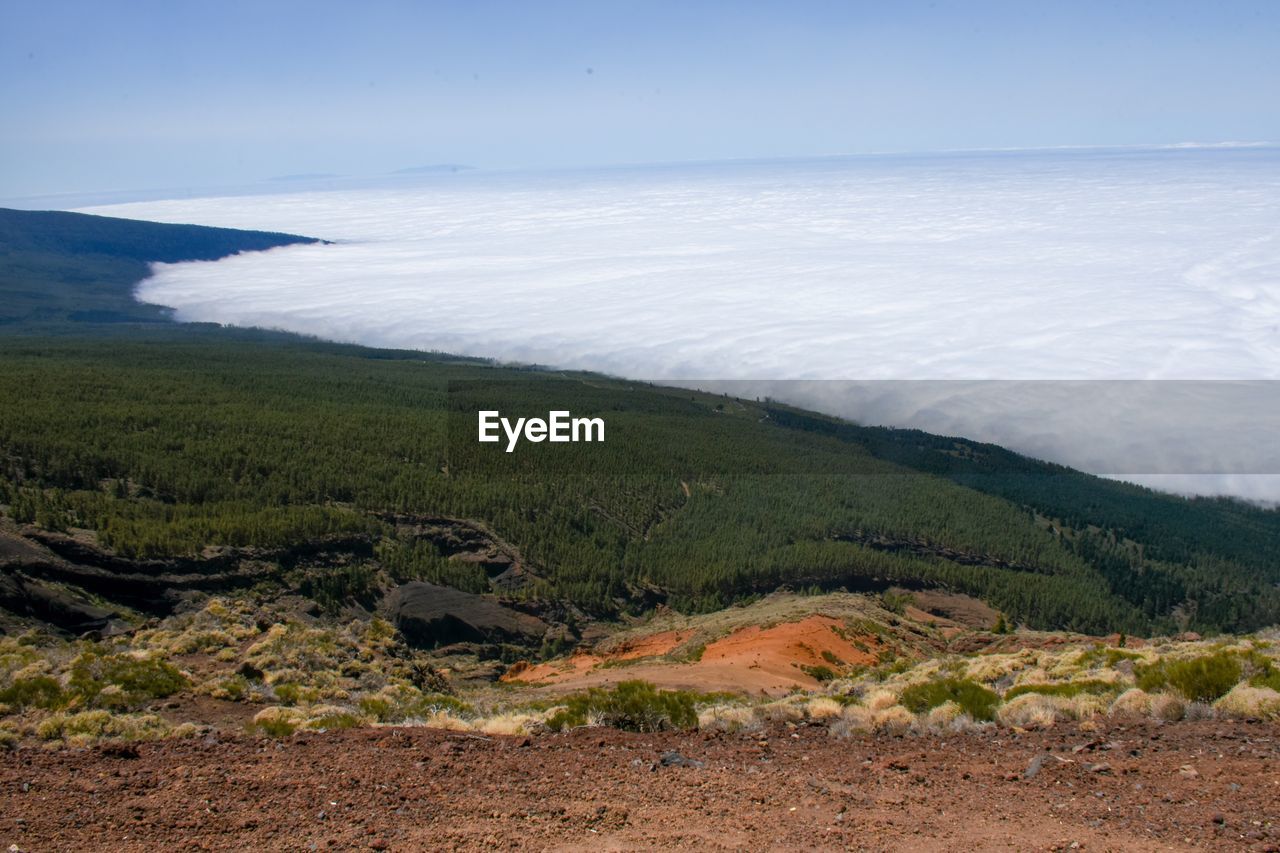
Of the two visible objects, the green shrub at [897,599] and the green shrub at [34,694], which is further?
the green shrub at [897,599]

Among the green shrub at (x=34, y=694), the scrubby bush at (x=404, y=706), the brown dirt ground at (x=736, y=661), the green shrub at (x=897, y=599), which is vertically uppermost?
the green shrub at (x=34, y=694)

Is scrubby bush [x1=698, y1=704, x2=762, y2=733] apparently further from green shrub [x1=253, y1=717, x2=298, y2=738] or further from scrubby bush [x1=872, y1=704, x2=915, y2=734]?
green shrub [x1=253, y1=717, x2=298, y2=738]

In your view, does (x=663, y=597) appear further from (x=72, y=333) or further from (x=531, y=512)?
(x=72, y=333)

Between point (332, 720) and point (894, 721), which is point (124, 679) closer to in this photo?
point (332, 720)

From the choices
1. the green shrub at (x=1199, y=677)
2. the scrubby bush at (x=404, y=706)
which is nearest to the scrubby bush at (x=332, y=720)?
the scrubby bush at (x=404, y=706)

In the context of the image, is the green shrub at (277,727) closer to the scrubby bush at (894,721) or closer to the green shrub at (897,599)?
the scrubby bush at (894,721)

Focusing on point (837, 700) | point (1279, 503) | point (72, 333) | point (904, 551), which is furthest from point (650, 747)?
point (72, 333)

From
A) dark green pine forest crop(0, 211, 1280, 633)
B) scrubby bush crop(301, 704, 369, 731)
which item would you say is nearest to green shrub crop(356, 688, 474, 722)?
scrubby bush crop(301, 704, 369, 731)
